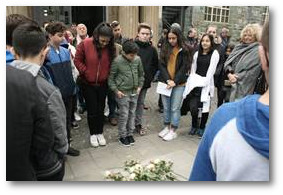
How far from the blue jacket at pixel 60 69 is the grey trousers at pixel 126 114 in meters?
0.57

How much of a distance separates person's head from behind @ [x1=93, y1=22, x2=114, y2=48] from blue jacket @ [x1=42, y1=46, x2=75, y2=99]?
36 centimetres

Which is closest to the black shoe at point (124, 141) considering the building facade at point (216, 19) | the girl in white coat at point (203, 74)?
the girl in white coat at point (203, 74)

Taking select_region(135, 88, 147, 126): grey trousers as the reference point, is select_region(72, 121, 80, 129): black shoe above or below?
below

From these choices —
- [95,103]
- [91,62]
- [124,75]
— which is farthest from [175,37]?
[95,103]

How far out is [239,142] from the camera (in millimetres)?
774

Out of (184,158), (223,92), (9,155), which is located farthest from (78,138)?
(9,155)

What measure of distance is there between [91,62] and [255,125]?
2132 mm

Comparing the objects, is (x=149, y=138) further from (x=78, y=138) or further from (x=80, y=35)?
(x=80, y=35)

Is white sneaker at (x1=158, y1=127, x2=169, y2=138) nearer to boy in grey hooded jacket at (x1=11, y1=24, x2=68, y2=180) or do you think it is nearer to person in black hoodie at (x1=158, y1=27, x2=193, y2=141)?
person in black hoodie at (x1=158, y1=27, x2=193, y2=141)

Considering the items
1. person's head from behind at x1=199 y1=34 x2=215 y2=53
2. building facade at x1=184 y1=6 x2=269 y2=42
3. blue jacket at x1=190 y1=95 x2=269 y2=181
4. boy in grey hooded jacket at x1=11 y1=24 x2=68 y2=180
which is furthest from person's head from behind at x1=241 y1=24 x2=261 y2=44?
building facade at x1=184 y1=6 x2=269 y2=42

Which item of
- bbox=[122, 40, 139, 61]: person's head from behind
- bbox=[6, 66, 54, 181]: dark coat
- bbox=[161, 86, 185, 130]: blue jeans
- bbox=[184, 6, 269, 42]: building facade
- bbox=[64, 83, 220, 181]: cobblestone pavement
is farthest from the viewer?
bbox=[184, 6, 269, 42]: building facade

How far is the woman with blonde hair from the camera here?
2494 millimetres

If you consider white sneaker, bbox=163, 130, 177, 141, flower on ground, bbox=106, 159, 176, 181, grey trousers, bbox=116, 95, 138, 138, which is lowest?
white sneaker, bbox=163, 130, 177, 141

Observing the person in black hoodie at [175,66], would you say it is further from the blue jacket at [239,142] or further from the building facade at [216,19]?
the building facade at [216,19]
